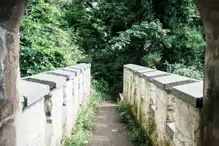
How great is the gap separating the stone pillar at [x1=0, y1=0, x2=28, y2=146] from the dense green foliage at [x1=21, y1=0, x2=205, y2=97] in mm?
6022

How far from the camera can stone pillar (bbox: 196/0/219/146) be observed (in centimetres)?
175

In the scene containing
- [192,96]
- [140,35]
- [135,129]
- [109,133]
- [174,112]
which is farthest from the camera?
[140,35]

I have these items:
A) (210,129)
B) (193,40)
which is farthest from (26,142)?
(193,40)

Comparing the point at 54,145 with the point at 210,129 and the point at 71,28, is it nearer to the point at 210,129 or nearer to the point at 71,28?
the point at 210,129

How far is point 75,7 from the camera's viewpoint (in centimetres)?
1376

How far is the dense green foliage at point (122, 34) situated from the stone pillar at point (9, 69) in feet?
19.8

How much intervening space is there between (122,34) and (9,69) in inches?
364

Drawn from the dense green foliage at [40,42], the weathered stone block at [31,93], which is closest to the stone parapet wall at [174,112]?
the weathered stone block at [31,93]

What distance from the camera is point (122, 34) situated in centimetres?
1091

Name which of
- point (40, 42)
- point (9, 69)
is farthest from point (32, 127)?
point (40, 42)

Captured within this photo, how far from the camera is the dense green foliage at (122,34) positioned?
899 centimetres

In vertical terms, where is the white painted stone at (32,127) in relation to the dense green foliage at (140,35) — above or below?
below

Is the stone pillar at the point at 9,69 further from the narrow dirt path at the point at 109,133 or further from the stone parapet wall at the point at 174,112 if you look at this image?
the narrow dirt path at the point at 109,133

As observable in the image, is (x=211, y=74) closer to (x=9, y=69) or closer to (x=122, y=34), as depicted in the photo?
(x=9, y=69)
